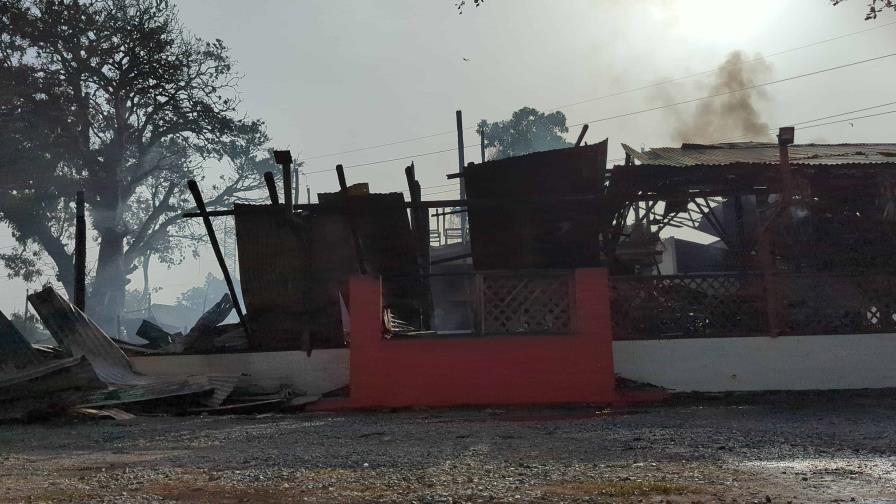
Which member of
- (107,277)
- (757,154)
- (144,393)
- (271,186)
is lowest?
(144,393)

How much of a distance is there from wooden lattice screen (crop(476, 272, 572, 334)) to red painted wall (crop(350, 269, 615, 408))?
22 cm

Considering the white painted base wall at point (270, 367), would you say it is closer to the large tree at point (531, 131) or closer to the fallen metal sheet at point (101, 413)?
the fallen metal sheet at point (101, 413)

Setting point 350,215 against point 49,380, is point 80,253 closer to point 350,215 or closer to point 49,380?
point 49,380

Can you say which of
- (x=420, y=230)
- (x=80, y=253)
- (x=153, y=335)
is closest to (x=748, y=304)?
(x=420, y=230)

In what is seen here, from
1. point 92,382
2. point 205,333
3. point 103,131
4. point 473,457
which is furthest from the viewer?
point 103,131

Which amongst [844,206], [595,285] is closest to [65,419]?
[595,285]

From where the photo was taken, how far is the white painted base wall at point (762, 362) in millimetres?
11492

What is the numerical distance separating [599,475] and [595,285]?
236 inches

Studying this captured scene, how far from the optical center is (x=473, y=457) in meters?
6.43

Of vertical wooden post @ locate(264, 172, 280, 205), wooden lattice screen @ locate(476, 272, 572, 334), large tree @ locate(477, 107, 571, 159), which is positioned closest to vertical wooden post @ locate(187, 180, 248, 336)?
vertical wooden post @ locate(264, 172, 280, 205)

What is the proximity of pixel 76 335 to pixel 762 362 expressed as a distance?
9.81 metres

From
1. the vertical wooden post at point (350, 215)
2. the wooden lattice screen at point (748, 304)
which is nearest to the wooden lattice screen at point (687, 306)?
the wooden lattice screen at point (748, 304)

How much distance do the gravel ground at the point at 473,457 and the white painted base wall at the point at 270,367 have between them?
1772 millimetres

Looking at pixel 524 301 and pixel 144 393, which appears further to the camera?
pixel 524 301
